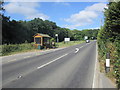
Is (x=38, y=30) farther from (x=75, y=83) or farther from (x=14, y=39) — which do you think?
(x=75, y=83)


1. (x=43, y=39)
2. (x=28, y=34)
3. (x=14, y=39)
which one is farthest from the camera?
(x=28, y=34)

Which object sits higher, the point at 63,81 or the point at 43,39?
the point at 43,39

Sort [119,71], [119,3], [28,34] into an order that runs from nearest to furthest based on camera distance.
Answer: [119,71]
[119,3]
[28,34]

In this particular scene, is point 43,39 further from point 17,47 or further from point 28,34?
point 28,34

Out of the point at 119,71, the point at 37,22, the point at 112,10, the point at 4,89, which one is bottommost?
the point at 4,89

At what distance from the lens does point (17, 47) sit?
82.1 ft

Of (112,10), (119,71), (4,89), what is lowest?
(4,89)

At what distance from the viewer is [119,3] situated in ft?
29.3

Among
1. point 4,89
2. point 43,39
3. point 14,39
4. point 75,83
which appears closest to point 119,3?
point 75,83

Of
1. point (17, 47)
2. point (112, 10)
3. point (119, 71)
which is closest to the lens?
point (119, 71)

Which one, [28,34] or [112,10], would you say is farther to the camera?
[28,34]

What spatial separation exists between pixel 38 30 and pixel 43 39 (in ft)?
153

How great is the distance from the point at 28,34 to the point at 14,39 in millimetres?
12922

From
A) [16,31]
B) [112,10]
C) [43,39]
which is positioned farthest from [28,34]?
[112,10]
